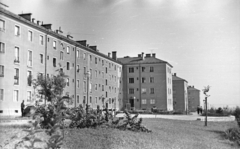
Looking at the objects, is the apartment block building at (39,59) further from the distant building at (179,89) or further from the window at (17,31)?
the distant building at (179,89)

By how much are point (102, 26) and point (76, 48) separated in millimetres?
5297

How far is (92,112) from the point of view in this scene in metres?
10.3

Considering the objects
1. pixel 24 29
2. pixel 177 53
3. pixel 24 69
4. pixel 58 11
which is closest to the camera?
pixel 58 11

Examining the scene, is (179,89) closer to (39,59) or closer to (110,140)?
(39,59)

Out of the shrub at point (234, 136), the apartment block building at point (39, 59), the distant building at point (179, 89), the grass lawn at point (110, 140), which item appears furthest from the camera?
the distant building at point (179, 89)

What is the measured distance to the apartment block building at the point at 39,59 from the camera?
12.9m

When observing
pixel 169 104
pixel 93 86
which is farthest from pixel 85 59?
pixel 169 104

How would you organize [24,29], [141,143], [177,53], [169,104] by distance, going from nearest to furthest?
[141,143] < [177,53] < [24,29] < [169,104]

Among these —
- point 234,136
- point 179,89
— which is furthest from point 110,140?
point 179,89

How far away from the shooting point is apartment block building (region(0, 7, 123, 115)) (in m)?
12.9

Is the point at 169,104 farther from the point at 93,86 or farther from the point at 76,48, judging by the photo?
the point at 76,48

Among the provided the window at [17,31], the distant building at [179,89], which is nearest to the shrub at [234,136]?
the window at [17,31]

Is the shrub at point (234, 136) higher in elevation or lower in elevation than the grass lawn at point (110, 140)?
lower

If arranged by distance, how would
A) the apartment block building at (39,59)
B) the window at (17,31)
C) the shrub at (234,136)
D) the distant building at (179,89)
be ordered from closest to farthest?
the shrub at (234,136), the apartment block building at (39,59), the window at (17,31), the distant building at (179,89)
